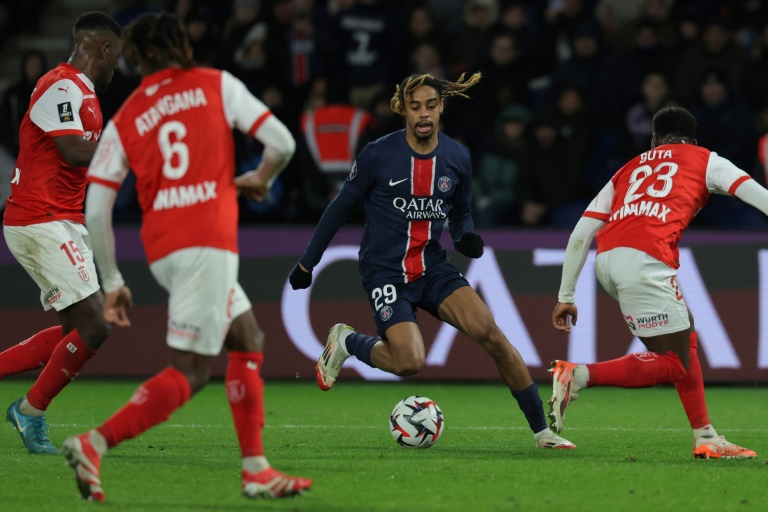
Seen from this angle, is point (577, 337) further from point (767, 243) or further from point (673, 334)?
point (673, 334)

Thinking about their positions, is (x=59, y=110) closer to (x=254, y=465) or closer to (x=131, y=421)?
(x=131, y=421)

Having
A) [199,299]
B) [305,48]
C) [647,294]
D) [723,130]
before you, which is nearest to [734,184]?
[647,294]

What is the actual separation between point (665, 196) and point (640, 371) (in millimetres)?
1003

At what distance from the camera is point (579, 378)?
269 inches

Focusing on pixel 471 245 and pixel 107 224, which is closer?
pixel 107 224

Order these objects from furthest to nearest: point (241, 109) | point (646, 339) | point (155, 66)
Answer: point (646, 339)
point (155, 66)
point (241, 109)

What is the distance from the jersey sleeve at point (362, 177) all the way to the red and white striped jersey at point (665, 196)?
143 cm

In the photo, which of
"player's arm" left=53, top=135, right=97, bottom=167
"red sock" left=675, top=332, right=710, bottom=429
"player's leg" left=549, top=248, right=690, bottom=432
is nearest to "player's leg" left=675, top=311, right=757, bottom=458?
"red sock" left=675, top=332, right=710, bottom=429

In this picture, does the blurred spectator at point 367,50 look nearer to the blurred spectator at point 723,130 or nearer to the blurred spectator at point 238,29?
the blurred spectator at point 238,29

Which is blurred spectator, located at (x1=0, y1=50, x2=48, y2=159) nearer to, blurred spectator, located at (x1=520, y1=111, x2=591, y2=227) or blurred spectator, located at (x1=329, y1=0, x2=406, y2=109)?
blurred spectator, located at (x1=329, y1=0, x2=406, y2=109)

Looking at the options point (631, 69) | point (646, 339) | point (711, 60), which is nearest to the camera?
point (646, 339)

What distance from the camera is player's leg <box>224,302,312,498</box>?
538 centimetres

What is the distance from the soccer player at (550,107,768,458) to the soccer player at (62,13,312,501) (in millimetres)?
2026

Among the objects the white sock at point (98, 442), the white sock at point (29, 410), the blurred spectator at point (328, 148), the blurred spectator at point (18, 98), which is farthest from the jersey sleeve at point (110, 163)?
the blurred spectator at point (18, 98)
